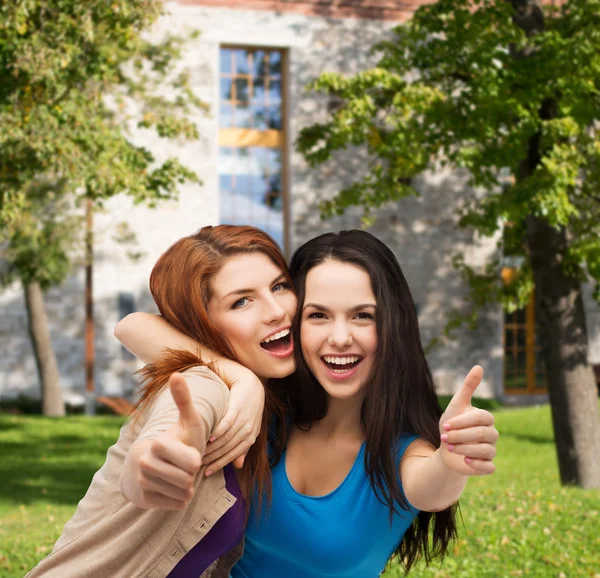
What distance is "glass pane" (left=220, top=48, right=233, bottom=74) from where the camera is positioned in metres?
18.7

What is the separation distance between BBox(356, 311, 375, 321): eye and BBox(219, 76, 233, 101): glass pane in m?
16.8

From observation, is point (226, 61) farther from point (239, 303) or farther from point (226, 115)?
point (239, 303)

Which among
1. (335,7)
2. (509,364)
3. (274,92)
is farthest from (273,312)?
(509,364)

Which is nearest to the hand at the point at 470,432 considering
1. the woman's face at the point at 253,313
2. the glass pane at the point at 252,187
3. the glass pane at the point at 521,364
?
the woman's face at the point at 253,313

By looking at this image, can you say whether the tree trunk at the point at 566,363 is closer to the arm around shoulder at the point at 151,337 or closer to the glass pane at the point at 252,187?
the arm around shoulder at the point at 151,337

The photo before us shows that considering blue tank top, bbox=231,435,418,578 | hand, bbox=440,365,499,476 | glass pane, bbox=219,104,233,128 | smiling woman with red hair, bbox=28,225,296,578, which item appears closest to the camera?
hand, bbox=440,365,499,476

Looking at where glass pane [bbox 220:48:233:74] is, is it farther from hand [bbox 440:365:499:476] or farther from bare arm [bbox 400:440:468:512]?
hand [bbox 440:365:499:476]

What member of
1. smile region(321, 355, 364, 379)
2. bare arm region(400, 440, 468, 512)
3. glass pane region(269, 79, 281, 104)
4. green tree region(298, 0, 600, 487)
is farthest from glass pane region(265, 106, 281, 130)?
bare arm region(400, 440, 468, 512)

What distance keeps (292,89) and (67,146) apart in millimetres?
11555

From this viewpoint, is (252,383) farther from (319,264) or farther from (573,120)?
(573,120)

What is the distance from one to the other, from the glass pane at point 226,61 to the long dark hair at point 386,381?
16777 millimetres

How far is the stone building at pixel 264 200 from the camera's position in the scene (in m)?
17.7

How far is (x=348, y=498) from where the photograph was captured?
2.41 metres

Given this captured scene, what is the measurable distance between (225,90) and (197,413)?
57.4 feet
